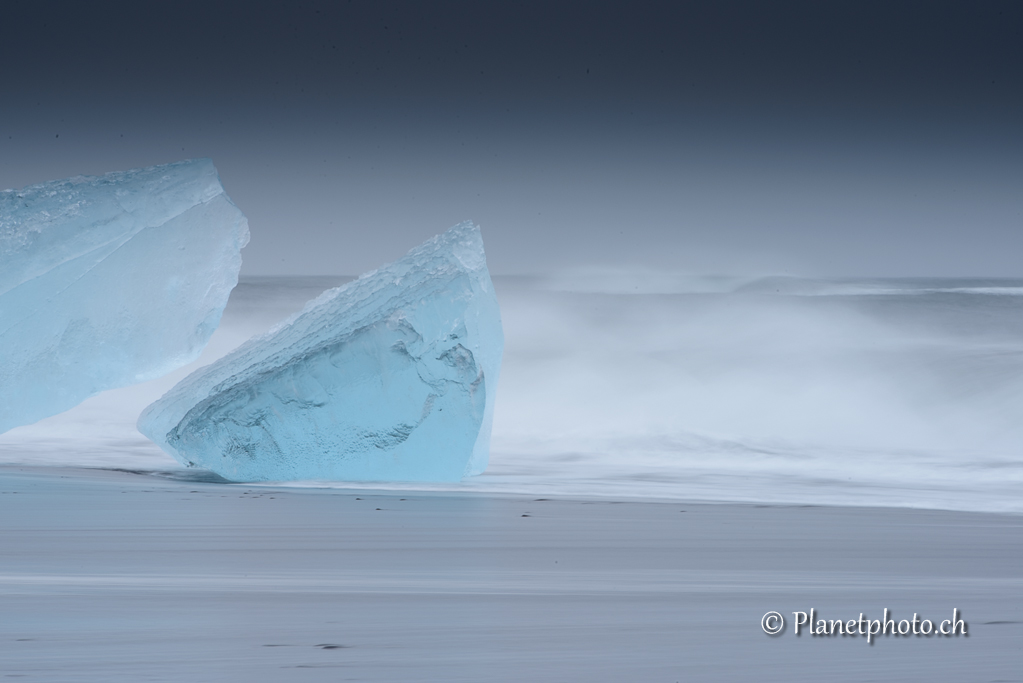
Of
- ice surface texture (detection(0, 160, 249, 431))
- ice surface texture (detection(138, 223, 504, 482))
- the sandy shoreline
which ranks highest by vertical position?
ice surface texture (detection(0, 160, 249, 431))

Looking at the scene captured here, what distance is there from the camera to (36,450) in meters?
4.93

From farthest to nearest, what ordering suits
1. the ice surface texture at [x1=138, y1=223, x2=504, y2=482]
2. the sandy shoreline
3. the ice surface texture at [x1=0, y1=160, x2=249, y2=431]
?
1. the ice surface texture at [x1=0, y1=160, x2=249, y2=431]
2. the ice surface texture at [x1=138, y1=223, x2=504, y2=482]
3. the sandy shoreline

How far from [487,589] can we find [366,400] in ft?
6.64

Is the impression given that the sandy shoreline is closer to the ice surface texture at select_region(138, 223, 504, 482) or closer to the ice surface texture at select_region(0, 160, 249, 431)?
the ice surface texture at select_region(138, 223, 504, 482)

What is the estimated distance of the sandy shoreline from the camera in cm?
142

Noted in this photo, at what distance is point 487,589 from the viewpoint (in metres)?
1.88

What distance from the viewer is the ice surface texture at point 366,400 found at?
3771mm

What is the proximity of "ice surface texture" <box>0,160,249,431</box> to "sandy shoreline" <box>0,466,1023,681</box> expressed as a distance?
168 centimetres

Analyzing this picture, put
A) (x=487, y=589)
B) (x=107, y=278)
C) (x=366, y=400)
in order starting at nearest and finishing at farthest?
(x=487, y=589) < (x=366, y=400) < (x=107, y=278)

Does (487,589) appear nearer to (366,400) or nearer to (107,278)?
(366,400)

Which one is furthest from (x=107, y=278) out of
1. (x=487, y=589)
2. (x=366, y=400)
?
(x=487, y=589)

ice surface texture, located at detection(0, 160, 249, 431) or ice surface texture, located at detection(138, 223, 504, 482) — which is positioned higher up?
ice surface texture, located at detection(0, 160, 249, 431)

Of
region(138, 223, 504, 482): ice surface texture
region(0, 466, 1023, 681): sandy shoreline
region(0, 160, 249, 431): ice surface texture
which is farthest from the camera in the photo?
region(0, 160, 249, 431): ice surface texture

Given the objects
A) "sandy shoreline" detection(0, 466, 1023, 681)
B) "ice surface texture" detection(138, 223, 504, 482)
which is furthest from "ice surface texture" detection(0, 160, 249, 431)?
"sandy shoreline" detection(0, 466, 1023, 681)
